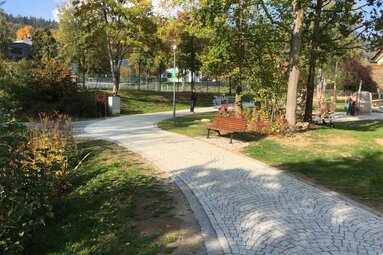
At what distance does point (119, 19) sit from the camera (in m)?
28.5

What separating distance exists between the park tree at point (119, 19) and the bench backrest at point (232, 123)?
628 inches

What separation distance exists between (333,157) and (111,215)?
6.57 m

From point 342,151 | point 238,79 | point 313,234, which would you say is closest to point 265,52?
point 238,79

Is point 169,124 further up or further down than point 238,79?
further down

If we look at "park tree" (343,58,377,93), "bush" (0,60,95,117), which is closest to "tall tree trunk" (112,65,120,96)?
"bush" (0,60,95,117)

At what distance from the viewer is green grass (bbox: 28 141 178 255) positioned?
5.45 meters

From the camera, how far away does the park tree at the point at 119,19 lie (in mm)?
27141

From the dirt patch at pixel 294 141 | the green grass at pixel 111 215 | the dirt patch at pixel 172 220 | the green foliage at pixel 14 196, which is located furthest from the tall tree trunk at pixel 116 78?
the green foliage at pixel 14 196

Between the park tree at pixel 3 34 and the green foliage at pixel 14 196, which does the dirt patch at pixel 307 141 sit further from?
the park tree at pixel 3 34

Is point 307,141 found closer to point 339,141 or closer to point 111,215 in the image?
point 339,141

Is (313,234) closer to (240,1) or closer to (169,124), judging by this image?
(240,1)

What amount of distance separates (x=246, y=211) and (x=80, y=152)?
608cm

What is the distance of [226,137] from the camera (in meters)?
14.0

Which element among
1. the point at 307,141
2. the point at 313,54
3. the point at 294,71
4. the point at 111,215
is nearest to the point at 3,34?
the point at 313,54
